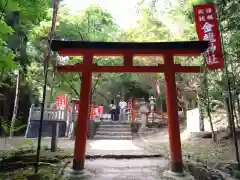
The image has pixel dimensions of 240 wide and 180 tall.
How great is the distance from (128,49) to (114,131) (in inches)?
465

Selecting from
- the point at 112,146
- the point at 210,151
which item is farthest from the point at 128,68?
the point at 112,146

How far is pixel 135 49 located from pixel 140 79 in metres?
19.9

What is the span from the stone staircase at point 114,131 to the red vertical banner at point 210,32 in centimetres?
1061

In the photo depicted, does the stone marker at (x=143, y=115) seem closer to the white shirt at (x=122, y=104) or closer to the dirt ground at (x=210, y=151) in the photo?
the white shirt at (x=122, y=104)

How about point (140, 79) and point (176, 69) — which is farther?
point (140, 79)

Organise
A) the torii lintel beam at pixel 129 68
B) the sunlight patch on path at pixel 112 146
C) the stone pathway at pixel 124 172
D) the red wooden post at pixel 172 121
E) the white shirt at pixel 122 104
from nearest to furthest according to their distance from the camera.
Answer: the stone pathway at pixel 124 172, the red wooden post at pixel 172 121, the torii lintel beam at pixel 129 68, the sunlight patch on path at pixel 112 146, the white shirt at pixel 122 104

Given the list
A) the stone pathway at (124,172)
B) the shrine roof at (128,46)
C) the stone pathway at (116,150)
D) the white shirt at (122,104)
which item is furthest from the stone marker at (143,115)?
the shrine roof at (128,46)

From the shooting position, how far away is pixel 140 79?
2619cm

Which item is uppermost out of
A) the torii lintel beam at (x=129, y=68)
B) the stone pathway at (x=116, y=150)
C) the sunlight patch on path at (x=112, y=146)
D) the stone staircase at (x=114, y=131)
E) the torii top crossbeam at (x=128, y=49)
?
the torii top crossbeam at (x=128, y=49)

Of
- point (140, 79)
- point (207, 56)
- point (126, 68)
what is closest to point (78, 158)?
point (126, 68)

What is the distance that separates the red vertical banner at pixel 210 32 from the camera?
6.82 m

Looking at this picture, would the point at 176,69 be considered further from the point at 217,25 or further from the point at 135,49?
the point at 217,25

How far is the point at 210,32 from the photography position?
7.06 metres

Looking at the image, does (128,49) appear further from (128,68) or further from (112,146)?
(112,146)
